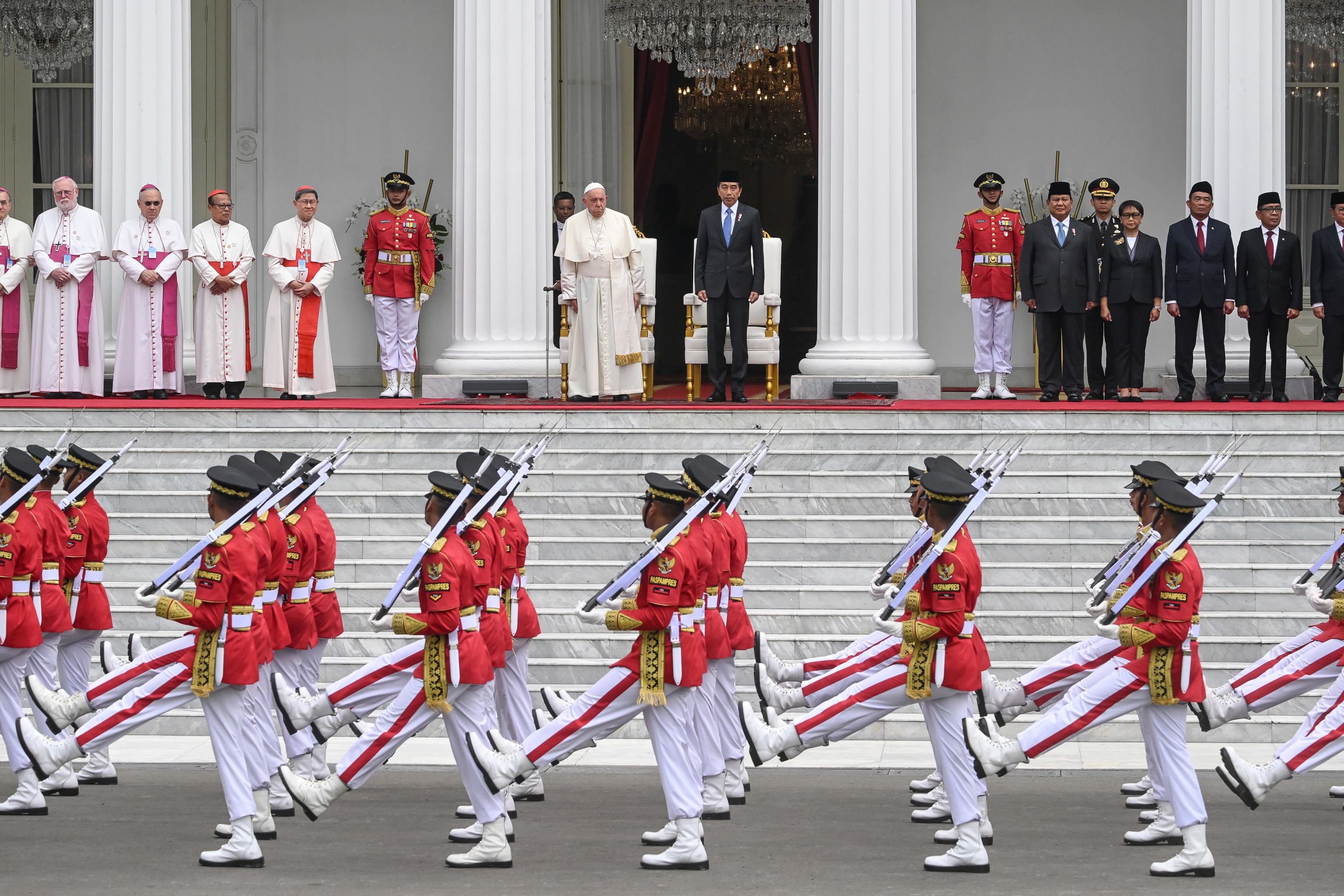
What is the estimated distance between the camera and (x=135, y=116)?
1644cm

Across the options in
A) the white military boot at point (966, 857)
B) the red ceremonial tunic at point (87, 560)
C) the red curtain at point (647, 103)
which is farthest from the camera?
the red curtain at point (647, 103)

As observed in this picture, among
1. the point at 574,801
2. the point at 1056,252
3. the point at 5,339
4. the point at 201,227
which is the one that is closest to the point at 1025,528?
the point at 1056,252

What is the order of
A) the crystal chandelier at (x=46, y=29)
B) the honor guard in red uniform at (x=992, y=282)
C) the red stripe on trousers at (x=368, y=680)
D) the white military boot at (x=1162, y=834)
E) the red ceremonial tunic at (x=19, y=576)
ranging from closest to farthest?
the white military boot at (x=1162, y=834), the red stripe on trousers at (x=368, y=680), the red ceremonial tunic at (x=19, y=576), the honor guard in red uniform at (x=992, y=282), the crystal chandelier at (x=46, y=29)

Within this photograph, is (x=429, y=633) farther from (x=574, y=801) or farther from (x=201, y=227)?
(x=201, y=227)

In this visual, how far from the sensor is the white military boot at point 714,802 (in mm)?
8445

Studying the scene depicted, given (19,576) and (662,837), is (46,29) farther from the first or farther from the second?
(662,837)

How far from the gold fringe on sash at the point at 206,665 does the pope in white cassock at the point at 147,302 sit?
8729 millimetres

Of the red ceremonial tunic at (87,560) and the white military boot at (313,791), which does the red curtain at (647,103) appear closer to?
the red ceremonial tunic at (87,560)

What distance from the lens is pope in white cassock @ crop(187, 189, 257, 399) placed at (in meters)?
16.0

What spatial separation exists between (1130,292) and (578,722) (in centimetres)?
880

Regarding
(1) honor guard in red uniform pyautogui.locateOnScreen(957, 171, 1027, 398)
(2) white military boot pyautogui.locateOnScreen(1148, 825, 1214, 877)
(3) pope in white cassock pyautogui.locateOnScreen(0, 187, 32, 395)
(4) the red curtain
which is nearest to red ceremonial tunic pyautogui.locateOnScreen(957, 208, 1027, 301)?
(1) honor guard in red uniform pyautogui.locateOnScreen(957, 171, 1027, 398)

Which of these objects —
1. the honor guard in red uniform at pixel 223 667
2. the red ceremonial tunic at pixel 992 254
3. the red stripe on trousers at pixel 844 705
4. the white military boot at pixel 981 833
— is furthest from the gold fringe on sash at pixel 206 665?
the red ceremonial tunic at pixel 992 254

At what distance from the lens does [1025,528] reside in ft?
41.2

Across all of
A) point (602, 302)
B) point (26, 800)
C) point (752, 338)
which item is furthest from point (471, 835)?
point (752, 338)
